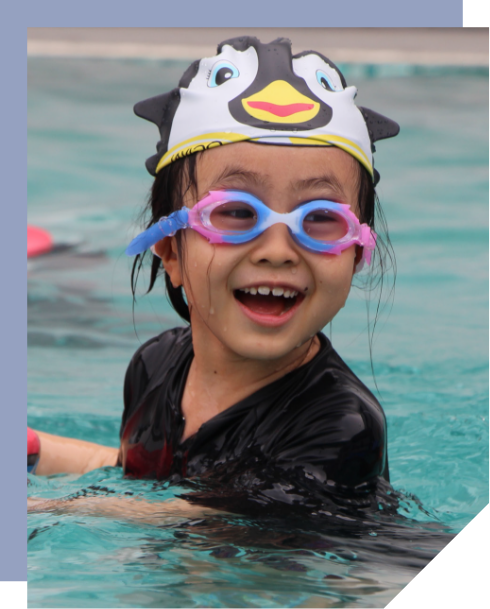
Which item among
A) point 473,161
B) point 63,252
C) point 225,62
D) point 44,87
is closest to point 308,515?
point 225,62

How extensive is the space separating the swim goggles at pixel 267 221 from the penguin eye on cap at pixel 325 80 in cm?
37

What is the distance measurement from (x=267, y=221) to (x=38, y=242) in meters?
4.70

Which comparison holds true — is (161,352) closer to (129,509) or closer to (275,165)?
(129,509)

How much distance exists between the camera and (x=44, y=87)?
9.80 m

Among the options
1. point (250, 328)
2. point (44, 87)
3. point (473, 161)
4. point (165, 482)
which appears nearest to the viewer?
point (250, 328)

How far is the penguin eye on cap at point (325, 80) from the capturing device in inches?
95.6

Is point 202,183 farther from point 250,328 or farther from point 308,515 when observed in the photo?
point 308,515

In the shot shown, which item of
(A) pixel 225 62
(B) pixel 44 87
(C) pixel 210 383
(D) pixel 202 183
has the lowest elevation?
(C) pixel 210 383

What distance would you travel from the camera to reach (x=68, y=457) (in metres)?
3.24

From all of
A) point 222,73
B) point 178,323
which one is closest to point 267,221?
point 222,73

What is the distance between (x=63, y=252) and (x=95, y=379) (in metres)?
2.15

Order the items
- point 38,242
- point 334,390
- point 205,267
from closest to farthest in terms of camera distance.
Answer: point 205,267 < point 334,390 < point 38,242

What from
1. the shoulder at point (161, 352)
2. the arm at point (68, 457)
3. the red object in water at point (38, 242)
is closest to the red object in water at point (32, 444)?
the arm at point (68, 457)

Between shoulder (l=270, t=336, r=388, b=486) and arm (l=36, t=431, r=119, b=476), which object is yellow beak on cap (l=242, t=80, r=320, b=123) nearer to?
Answer: shoulder (l=270, t=336, r=388, b=486)
